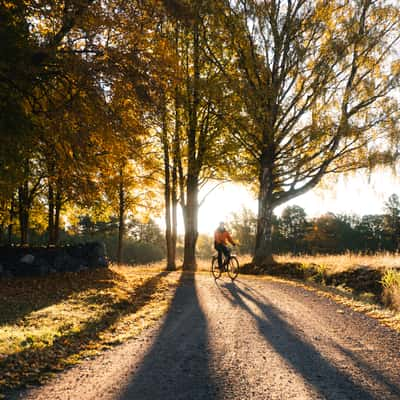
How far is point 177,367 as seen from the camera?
4.75m

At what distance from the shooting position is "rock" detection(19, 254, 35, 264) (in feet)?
40.2

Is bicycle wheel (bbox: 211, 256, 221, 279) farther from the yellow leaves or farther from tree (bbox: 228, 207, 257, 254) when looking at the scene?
tree (bbox: 228, 207, 257, 254)

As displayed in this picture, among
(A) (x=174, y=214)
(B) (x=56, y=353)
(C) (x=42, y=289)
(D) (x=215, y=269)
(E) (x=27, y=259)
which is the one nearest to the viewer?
(B) (x=56, y=353)

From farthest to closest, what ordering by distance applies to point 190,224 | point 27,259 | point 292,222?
point 292,222, point 190,224, point 27,259

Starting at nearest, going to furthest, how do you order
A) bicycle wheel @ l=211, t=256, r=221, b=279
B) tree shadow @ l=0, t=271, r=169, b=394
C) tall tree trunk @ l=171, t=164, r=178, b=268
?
tree shadow @ l=0, t=271, r=169, b=394
bicycle wheel @ l=211, t=256, r=221, b=279
tall tree trunk @ l=171, t=164, r=178, b=268

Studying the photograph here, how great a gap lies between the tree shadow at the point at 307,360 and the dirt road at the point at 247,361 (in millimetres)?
12

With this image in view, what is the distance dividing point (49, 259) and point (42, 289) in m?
2.45

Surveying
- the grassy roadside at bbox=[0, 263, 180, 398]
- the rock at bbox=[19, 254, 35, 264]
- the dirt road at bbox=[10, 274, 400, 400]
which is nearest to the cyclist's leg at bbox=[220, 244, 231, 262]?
the grassy roadside at bbox=[0, 263, 180, 398]

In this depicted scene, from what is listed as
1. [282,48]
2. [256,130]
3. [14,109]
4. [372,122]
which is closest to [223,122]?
[256,130]

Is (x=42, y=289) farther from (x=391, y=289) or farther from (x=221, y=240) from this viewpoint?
(x=391, y=289)

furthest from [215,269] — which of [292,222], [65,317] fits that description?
[292,222]

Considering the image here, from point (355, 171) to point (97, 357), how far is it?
1507 centimetres

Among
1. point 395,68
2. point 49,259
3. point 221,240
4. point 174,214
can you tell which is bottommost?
point 49,259

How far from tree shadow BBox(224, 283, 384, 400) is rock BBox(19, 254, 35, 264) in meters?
7.84
